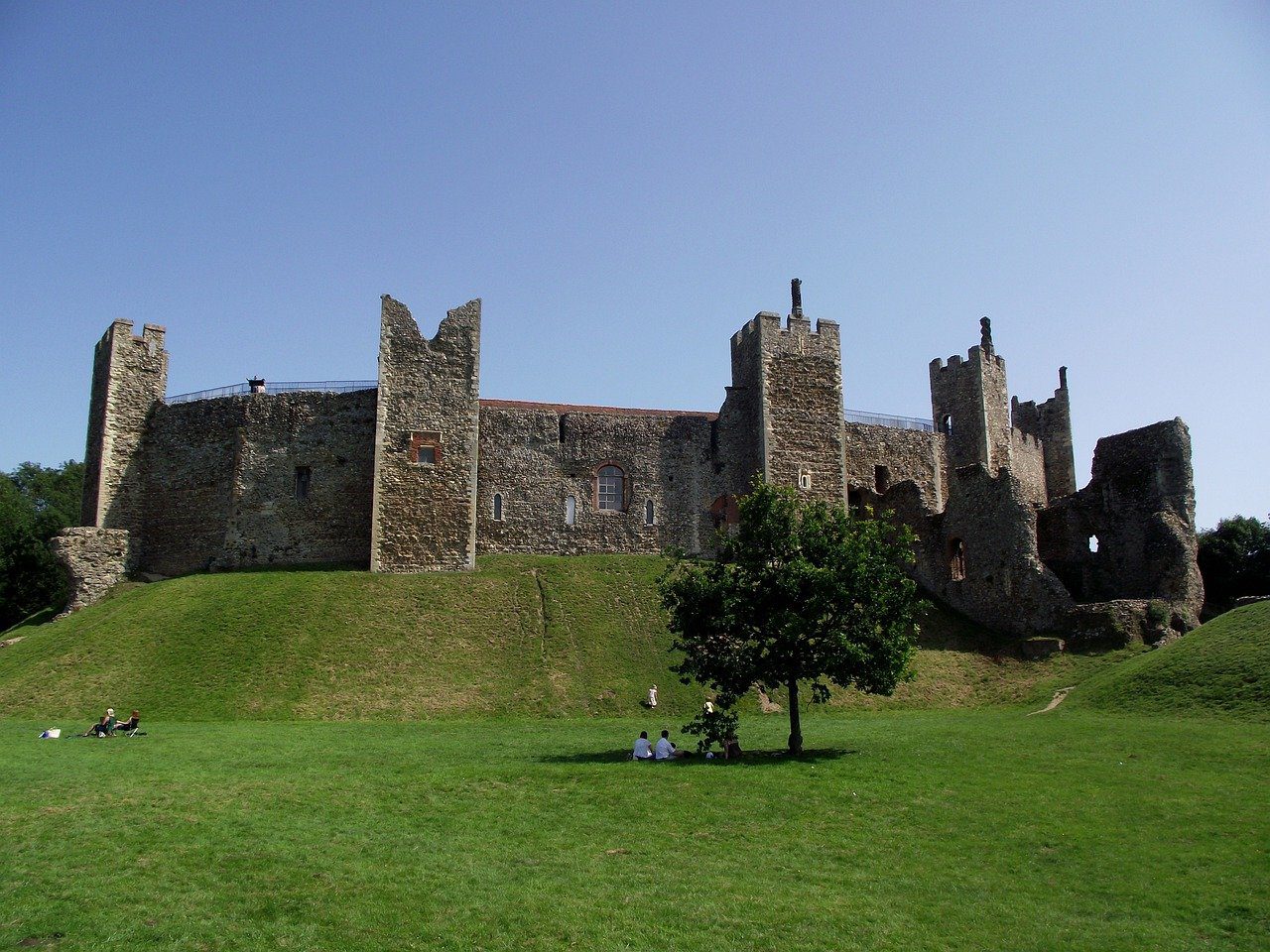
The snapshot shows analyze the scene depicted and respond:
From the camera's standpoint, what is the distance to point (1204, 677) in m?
25.1

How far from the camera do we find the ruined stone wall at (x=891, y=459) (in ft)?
154

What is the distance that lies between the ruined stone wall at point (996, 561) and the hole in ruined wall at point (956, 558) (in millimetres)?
60

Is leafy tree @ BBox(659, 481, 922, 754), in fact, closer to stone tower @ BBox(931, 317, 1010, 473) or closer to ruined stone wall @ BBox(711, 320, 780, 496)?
ruined stone wall @ BBox(711, 320, 780, 496)

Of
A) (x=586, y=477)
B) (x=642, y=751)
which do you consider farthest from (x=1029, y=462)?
(x=642, y=751)

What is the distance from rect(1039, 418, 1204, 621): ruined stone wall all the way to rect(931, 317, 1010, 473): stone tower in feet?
31.5

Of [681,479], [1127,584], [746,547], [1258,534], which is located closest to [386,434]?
[681,479]

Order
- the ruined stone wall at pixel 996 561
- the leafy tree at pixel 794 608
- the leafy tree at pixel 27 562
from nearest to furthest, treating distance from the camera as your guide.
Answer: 1. the leafy tree at pixel 794 608
2. the ruined stone wall at pixel 996 561
3. the leafy tree at pixel 27 562

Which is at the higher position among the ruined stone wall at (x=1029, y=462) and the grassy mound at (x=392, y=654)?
the ruined stone wall at (x=1029, y=462)

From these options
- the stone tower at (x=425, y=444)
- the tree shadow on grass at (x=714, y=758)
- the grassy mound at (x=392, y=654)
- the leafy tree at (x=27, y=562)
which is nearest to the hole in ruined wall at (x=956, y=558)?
the grassy mound at (x=392, y=654)

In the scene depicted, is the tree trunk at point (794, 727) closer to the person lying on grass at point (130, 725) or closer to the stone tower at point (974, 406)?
the person lying on grass at point (130, 725)

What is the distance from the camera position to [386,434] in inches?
1544

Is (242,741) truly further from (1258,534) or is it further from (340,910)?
(1258,534)

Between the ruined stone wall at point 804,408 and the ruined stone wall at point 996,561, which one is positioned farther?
the ruined stone wall at point 804,408

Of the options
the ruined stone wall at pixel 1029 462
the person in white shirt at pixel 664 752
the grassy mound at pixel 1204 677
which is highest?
the ruined stone wall at pixel 1029 462
